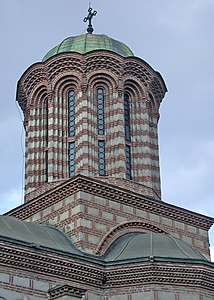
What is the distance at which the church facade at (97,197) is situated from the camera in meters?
23.5

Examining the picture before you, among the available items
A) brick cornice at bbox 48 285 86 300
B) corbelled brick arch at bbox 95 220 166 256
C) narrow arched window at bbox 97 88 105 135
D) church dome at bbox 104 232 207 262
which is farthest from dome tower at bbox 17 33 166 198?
brick cornice at bbox 48 285 86 300

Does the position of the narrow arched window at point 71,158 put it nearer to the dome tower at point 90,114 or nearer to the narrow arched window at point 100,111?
the dome tower at point 90,114

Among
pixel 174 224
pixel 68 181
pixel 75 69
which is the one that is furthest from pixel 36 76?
pixel 174 224

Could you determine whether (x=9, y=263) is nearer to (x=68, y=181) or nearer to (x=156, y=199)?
(x=68, y=181)

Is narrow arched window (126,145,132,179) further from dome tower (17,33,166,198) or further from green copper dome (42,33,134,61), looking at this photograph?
green copper dome (42,33,134,61)

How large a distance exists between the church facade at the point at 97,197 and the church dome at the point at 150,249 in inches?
2.0

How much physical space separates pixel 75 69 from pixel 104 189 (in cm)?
567

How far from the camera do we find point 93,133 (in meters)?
28.3

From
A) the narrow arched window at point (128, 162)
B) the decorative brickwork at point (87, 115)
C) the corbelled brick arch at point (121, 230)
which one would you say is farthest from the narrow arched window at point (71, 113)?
the corbelled brick arch at point (121, 230)

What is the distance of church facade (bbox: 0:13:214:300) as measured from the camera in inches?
924

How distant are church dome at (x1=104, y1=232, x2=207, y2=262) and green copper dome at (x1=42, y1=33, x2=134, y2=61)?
28.5 ft

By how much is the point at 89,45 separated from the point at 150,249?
33.3 feet

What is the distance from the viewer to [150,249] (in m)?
24.3

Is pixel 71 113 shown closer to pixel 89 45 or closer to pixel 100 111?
pixel 100 111
